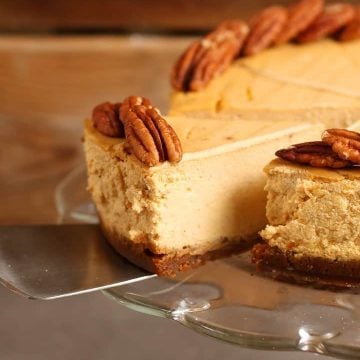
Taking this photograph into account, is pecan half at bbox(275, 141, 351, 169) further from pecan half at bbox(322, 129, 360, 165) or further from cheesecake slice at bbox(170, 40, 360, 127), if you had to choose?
cheesecake slice at bbox(170, 40, 360, 127)

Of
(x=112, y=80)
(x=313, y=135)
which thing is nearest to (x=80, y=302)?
(x=313, y=135)

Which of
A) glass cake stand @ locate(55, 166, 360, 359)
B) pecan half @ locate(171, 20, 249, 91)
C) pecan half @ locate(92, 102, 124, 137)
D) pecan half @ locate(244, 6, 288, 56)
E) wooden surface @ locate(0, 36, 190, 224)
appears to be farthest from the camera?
wooden surface @ locate(0, 36, 190, 224)

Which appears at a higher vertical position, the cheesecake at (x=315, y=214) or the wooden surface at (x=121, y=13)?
the wooden surface at (x=121, y=13)

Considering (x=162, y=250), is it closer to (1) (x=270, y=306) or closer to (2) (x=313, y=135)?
(1) (x=270, y=306)

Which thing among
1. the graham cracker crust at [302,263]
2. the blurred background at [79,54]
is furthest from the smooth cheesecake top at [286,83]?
the blurred background at [79,54]

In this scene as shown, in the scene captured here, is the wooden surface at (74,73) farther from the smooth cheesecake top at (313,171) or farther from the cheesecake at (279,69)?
the smooth cheesecake top at (313,171)

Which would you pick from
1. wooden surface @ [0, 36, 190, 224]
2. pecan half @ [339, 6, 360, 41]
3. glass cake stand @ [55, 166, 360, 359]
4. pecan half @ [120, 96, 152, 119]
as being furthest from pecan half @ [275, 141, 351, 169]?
wooden surface @ [0, 36, 190, 224]

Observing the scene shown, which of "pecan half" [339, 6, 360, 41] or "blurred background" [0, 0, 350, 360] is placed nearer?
"pecan half" [339, 6, 360, 41]
